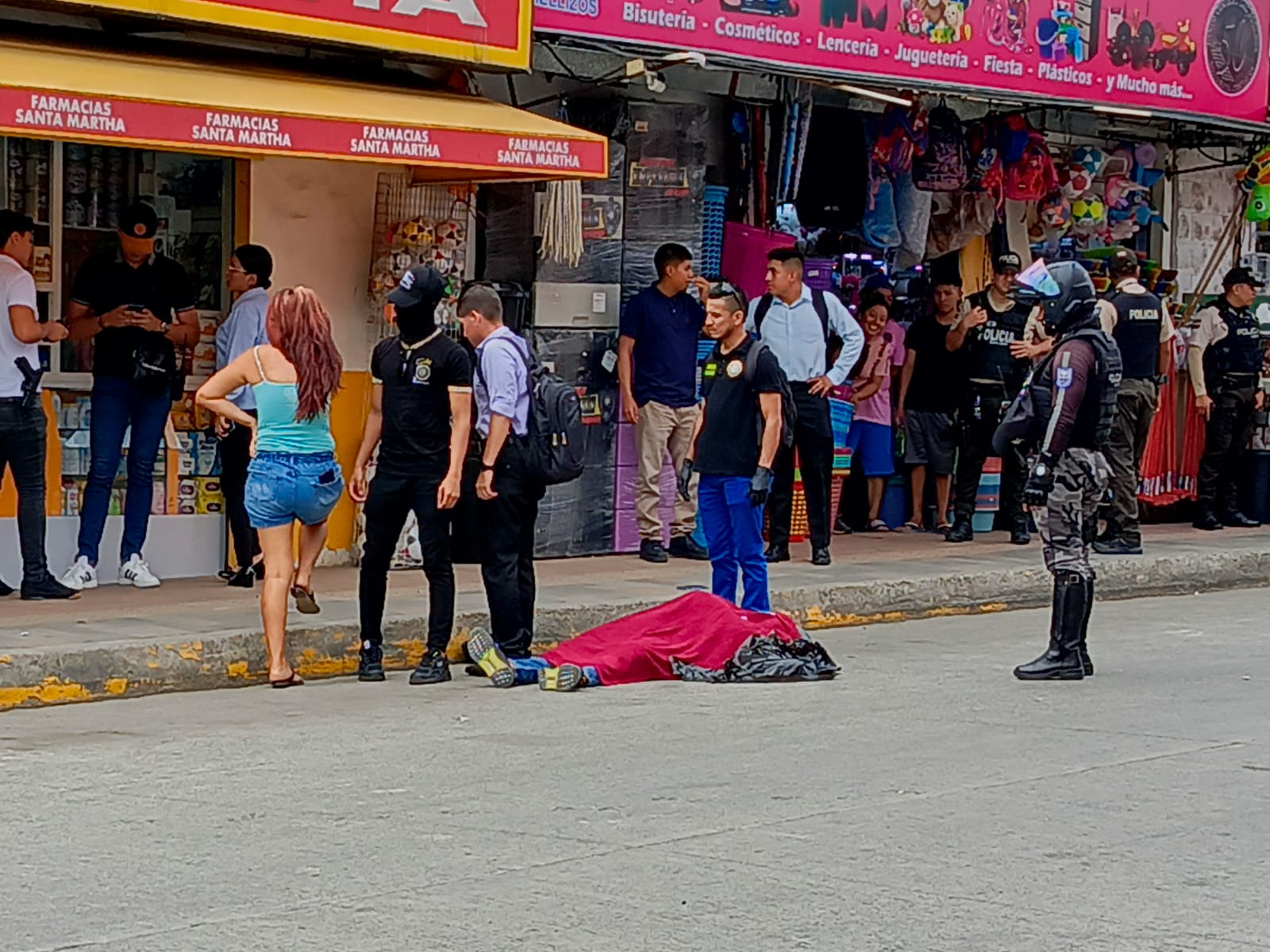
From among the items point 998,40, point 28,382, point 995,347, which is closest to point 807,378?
point 995,347

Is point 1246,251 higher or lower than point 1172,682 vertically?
higher

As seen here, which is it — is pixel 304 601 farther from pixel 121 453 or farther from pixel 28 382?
pixel 28 382

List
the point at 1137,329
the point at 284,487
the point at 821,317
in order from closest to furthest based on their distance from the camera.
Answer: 1. the point at 284,487
2. the point at 821,317
3. the point at 1137,329

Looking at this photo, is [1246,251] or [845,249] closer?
[845,249]

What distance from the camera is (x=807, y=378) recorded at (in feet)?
45.8

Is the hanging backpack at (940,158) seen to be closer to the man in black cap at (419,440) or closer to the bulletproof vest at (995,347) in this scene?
the bulletproof vest at (995,347)

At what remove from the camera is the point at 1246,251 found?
1897 centimetres

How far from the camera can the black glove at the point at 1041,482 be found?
34.0 feet

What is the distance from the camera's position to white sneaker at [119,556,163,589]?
470 inches

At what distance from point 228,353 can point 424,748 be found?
4.23 metres

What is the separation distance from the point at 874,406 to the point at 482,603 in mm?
4816

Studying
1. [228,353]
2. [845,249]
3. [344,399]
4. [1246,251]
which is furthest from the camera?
[1246,251]

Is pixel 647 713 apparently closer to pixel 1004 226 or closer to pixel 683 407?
pixel 683 407

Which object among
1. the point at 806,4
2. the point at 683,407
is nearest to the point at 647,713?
the point at 683,407
